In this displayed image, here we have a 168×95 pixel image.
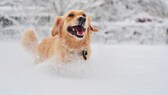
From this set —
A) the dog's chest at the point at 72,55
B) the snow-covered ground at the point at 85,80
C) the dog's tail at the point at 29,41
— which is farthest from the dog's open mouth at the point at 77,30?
the dog's tail at the point at 29,41

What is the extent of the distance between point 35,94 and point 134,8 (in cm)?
1215

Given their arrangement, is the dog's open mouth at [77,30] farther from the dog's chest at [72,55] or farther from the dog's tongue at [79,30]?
the dog's chest at [72,55]

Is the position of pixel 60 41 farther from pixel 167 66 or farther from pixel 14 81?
pixel 167 66

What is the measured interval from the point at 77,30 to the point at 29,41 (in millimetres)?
1666

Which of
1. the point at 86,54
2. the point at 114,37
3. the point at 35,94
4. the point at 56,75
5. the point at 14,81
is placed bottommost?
the point at 35,94

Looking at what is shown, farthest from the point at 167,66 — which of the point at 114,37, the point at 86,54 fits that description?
the point at 114,37

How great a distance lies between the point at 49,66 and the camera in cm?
434

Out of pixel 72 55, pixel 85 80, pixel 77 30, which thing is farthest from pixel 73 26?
pixel 85 80

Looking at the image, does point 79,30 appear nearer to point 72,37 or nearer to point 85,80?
point 72,37

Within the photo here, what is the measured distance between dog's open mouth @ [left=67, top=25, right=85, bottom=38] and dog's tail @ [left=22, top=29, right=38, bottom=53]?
58.2 inches

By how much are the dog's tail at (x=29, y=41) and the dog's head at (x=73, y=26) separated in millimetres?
1224

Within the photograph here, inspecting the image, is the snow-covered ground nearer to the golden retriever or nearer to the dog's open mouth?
the golden retriever

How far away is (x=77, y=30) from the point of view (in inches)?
166

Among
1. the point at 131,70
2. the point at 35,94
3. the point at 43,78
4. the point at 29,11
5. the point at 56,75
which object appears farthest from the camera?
the point at 29,11
